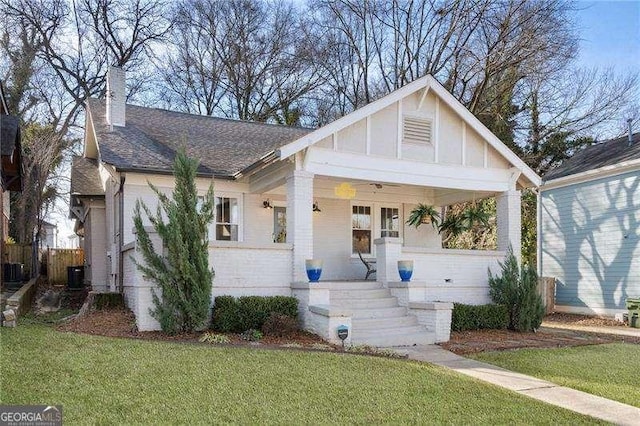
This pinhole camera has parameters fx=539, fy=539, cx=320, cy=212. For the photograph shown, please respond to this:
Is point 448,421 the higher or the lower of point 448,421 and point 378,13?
the lower

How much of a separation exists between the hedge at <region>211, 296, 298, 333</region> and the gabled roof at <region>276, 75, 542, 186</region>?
9.39ft

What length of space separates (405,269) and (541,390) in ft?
16.1

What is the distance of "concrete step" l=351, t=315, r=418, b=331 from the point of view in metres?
10.1

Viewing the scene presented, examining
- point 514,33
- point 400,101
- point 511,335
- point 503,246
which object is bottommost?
point 511,335

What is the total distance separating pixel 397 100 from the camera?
39.2 ft

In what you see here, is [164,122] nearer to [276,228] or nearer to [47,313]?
[276,228]

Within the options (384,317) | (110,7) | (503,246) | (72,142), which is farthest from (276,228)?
(110,7)

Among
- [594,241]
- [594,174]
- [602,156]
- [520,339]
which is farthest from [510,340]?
[602,156]

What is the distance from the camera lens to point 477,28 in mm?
24266

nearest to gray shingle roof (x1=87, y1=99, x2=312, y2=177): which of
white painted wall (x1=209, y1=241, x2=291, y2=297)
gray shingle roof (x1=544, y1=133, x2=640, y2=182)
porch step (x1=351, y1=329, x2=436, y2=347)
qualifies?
white painted wall (x1=209, y1=241, x2=291, y2=297)

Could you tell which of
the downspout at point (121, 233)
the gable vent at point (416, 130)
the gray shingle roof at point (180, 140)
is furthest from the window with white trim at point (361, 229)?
the downspout at point (121, 233)

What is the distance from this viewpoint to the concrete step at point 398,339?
957 centimetres

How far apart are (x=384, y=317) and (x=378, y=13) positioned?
1933cm

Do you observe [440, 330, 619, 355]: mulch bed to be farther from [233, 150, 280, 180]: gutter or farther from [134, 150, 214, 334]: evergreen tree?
[233, 150, 280, 180]: gutter
